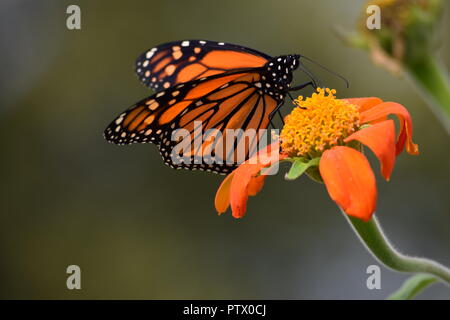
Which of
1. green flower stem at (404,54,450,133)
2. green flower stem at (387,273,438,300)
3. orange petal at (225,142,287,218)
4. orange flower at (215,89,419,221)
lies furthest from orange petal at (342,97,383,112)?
green flower stem at (404,54,450,133)

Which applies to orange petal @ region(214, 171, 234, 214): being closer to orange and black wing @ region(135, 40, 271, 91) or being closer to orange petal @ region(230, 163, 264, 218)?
orange petal @ region(230, 163, 264, 218)

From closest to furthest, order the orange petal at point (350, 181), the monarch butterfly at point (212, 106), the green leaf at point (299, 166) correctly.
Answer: the orange petal at point (350, 181)
the green leaf at point (299, 166)
the monarch butterfly at point (212, 106)

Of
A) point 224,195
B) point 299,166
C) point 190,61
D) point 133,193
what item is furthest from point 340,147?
point 133,193

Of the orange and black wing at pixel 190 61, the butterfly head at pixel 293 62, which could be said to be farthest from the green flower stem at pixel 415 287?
the orange and black wing at pixel 190 61

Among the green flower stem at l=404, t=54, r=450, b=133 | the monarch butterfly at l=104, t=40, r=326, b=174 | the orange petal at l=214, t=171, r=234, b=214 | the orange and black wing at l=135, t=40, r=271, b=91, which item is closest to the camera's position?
the green flower stem at l=404, t=54, r=450, b=133

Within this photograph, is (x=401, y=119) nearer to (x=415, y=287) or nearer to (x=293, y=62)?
(x=415, y=287)

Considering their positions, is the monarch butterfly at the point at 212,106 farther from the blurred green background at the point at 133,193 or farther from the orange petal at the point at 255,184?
the blurred green background at the point at 133,193
